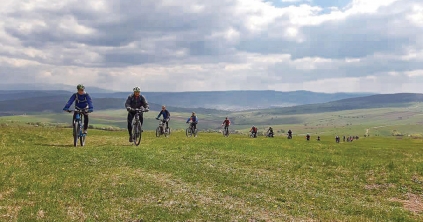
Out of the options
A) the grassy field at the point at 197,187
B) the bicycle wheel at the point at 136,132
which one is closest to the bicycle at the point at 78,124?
the grassy field at the point at 197,187

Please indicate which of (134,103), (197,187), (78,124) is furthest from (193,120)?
(197,187)

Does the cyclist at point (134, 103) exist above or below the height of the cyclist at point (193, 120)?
above

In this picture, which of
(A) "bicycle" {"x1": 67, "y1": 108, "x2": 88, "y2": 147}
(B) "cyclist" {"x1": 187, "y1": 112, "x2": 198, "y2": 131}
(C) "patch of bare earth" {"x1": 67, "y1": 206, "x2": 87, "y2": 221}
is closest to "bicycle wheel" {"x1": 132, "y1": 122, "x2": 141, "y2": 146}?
(A) "bicycle" {"x1": 67, "y1": 108, "x2": 88, "y2": 147}

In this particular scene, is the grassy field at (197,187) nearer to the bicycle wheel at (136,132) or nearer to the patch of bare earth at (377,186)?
the patch of bare earth at (377,186)

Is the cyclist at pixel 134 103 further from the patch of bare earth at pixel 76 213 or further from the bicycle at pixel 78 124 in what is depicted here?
the patch of bare earth at pixel 76 213

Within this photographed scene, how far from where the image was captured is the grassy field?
36.1ft

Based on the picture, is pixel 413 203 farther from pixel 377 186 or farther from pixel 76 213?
pixel 76 213

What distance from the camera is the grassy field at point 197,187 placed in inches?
434

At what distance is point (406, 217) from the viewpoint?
1189cm

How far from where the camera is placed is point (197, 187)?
14617 millimetres

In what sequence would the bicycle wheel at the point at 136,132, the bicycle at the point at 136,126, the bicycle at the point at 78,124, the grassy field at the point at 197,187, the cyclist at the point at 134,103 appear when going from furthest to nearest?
the bicycle wheel at the point at 136,132 < the bicycle at the point at 136,126 < the cyclist at the point at 134,103 < the bicycle at the point at 78,124 < the grassy field at the point at 197,187

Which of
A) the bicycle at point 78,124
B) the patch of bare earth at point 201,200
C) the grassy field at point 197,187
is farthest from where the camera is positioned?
the bicycle at point 78,124

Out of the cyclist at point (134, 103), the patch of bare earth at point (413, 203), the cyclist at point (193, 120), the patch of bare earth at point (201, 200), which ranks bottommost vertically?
the patch of bare earth at point (413, 203)

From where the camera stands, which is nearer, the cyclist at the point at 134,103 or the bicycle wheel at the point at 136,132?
the cyclist at the point at 134,103
